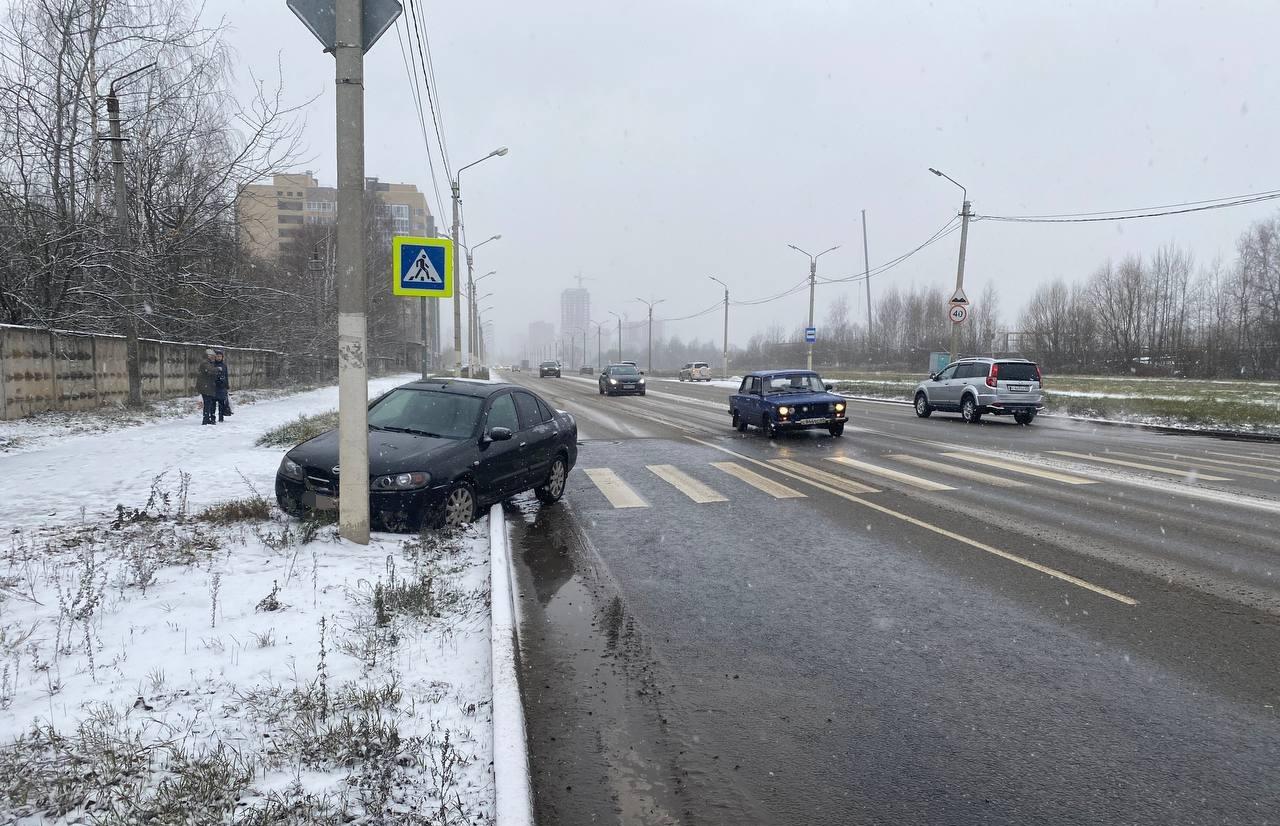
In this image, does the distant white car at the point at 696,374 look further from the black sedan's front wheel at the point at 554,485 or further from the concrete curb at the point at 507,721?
the concrete curb at the point at 507,721

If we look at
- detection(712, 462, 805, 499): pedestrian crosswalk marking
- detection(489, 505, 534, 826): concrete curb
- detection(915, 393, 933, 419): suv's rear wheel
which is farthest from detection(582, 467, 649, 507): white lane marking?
detection(915, 393, 933, 419): suv's rear wheel

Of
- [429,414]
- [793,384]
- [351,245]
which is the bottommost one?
[429,414]

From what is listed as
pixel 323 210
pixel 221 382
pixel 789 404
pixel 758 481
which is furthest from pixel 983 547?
pixel 323 210

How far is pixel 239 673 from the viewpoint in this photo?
393 centimetres

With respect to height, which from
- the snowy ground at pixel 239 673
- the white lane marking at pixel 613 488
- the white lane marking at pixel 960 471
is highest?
the snowy ground at pixel 239 673

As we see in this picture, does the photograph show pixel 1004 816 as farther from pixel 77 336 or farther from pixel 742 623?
pixel 77 336

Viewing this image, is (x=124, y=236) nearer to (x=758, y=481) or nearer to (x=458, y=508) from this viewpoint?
(x=458, y=508)

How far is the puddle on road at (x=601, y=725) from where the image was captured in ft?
9.71

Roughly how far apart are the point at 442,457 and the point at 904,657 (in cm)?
475

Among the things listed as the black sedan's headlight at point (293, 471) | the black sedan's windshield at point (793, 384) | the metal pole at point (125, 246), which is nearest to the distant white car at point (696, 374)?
the black sedan's windshield at point (793, 384)

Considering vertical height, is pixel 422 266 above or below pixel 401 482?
above

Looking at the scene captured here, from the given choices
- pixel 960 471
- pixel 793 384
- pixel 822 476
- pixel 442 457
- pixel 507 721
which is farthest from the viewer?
pixel 793 384

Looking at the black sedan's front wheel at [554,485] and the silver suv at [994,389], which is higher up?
the silver suv at [994,389]

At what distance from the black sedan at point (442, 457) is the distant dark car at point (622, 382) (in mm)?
26925
